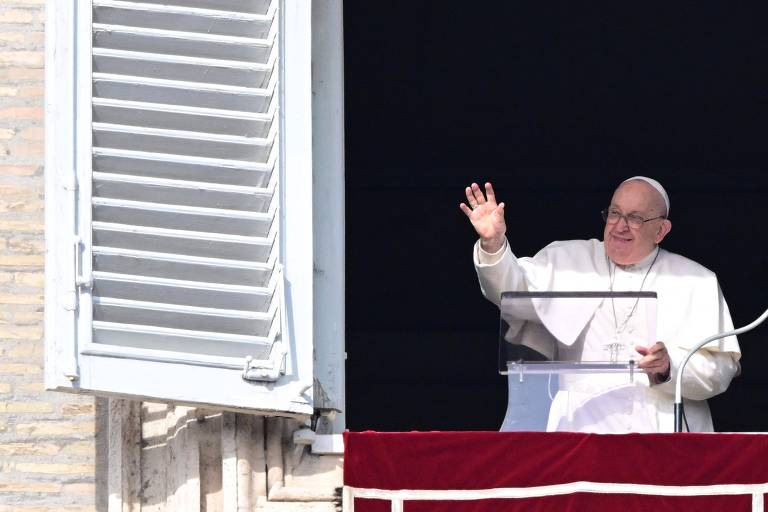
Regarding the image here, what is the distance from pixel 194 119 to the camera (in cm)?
638

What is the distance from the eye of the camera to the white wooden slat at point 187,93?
249 inches

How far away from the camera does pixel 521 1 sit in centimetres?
920

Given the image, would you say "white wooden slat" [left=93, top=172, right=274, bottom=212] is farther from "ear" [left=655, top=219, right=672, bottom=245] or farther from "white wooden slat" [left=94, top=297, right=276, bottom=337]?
"ear" [left=655, top=219, right=672, bottom=245]

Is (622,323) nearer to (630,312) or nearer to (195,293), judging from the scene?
(630,312)

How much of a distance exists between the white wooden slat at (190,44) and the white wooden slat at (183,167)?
0.29m

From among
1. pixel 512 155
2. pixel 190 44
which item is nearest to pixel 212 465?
pixel 190 44

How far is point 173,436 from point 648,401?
1.36 metres

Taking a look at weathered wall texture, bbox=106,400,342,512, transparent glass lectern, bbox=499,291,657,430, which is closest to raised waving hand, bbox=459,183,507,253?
transparent glass lectern, bbox=499,291,657,430

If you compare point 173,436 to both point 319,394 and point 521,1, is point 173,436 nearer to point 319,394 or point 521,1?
point 319,394

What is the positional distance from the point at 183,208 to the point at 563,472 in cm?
120

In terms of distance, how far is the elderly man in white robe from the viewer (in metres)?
6.64

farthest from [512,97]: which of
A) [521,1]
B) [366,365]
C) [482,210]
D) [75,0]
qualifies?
[75,0]

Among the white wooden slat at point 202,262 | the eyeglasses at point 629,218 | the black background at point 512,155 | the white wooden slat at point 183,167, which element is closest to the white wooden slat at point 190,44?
the white wooden slat at point 183,167

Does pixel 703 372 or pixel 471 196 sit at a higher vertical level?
pixel 471 196
